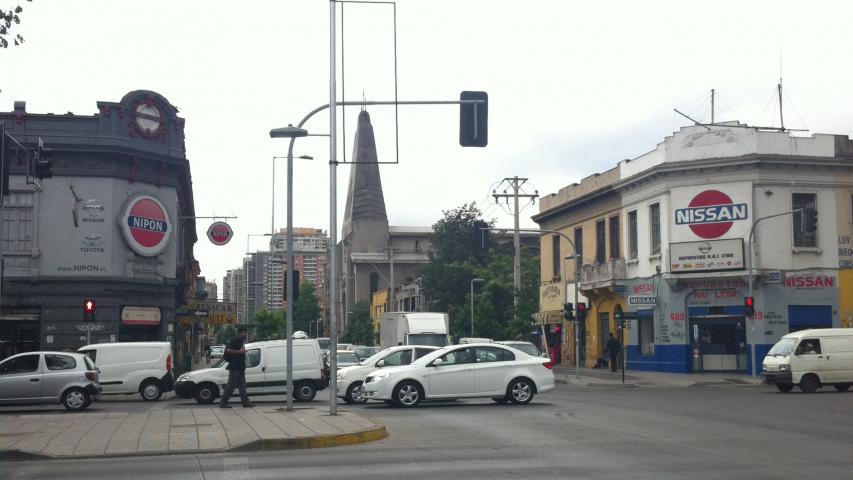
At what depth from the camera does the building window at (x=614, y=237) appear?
4966 centimetres

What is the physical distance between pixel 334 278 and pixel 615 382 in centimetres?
2117

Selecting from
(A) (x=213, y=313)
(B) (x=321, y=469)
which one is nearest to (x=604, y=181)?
(A) (x=213, y=313)

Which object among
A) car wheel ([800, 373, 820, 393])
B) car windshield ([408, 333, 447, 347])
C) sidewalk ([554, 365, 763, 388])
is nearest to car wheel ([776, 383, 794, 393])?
car wheel ([800, 373, 820, 393])

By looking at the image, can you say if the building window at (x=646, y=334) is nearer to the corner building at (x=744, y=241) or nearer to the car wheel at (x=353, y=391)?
the corner building at (x=744, y=241)

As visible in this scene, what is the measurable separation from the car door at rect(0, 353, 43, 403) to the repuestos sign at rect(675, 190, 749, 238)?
1101 inches

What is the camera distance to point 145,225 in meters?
40.9

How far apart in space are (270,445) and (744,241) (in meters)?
31.3

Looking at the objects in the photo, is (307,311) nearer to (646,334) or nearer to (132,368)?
(646,334)

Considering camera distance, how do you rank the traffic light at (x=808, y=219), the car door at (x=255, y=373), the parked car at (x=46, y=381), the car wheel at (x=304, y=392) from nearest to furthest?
the parked car at (x=46, y=381) → the car door at (x=255, y=373) → the car wheel at (x=304, y=392) → the traffic light at (x=808, y=219)

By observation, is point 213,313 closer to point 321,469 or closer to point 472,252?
point 321,469

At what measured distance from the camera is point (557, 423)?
18.4 meters

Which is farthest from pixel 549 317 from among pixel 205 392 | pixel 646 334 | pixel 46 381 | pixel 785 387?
pixel 46 381

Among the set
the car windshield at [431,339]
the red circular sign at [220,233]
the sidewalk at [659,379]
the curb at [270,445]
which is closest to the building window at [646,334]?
the sidewalk at [659,379]

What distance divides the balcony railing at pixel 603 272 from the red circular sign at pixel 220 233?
58.9ft
